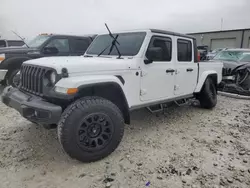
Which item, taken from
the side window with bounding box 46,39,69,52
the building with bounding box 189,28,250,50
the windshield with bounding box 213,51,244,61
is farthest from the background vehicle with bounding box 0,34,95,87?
the building with bounding box 189,28,250,50

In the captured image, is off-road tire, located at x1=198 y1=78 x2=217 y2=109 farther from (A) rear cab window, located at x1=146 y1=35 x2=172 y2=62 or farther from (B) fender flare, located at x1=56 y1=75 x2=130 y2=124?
(B) fender flare, located at x1=56 y1=75 x2=130 y2=124

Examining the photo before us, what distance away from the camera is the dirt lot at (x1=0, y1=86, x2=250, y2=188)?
2.48m

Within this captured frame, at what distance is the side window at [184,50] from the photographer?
4.32m

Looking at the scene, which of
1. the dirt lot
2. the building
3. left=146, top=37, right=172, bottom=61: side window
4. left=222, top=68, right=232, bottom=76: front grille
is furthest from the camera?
the building

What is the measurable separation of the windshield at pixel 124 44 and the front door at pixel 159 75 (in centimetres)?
24

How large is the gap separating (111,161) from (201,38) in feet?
101

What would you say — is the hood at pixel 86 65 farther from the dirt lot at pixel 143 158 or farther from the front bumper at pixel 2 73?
the front bumper at pixel 2 73

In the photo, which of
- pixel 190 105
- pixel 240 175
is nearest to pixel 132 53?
pixel 240 175

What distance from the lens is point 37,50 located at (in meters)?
6.30

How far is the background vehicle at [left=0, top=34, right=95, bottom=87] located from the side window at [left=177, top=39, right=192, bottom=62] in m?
3.37

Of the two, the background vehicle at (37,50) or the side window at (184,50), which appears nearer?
the side window at (184,50)

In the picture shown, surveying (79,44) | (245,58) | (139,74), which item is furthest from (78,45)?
(245,58)

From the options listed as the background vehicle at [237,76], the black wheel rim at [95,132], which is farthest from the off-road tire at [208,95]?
the black wheel rim at [95,132]

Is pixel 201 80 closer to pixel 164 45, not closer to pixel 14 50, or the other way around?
pixel 164 45
